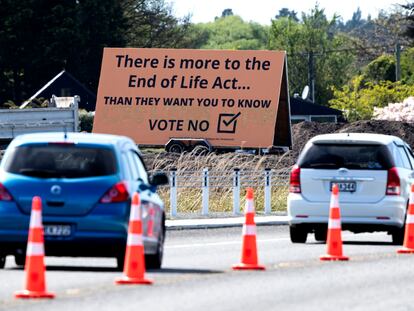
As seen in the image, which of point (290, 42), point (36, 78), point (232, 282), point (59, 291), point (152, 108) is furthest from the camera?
point (290, 42)

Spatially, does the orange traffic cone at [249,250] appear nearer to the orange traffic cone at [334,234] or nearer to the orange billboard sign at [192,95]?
the orange traffic cone at [334,234]

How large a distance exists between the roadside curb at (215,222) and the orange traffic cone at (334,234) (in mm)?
9069

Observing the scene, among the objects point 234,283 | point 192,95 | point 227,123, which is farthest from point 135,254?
point 192,95

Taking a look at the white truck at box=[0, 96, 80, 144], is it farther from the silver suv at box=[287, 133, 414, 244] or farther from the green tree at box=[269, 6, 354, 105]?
the green tree at box=[269, 6, 354, 105]

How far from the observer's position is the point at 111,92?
55.3 m

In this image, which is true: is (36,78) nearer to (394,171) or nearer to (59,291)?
(394,171)

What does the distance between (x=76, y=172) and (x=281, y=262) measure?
11.4ft

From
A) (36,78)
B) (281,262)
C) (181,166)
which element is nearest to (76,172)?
(281,262)

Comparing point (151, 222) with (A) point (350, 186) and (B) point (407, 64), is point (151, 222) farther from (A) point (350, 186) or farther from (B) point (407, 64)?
(B) point (407, 64)

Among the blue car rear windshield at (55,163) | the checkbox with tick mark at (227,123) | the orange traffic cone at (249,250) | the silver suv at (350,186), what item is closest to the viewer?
the blue car rear windshield at (55,163)

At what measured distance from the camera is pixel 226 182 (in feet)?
125

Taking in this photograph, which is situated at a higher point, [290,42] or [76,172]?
[290,42]

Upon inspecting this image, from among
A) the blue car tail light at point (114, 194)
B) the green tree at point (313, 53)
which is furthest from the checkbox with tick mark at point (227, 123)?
the green tree at point (313, 53)

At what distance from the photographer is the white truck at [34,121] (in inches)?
1825
